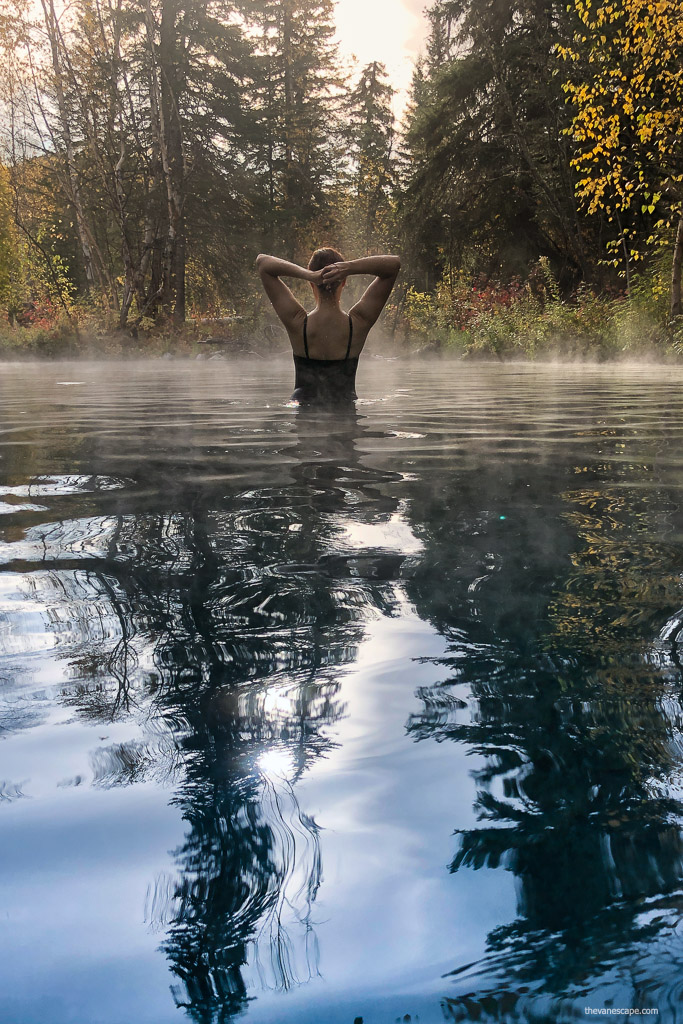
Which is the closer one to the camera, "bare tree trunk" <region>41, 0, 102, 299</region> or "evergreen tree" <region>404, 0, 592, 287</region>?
"evergreen tree" <region>404, 0, 592, 287</region>

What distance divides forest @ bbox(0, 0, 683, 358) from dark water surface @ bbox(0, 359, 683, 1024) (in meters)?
12.3

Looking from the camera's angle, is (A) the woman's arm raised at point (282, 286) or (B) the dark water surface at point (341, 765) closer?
(B) the dark water surface at point (341, 765)

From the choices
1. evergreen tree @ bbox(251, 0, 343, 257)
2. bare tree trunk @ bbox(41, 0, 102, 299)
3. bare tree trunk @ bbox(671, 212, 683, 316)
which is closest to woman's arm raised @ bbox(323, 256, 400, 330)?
bare tree trunk @ bbox(671, 212, 683, 316)

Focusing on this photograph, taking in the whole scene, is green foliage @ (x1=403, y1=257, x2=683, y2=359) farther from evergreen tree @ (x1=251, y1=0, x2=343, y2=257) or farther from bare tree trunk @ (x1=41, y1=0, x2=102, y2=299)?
bare tree trunk @ (x1=41, y1=0, x2=102, y2=299)

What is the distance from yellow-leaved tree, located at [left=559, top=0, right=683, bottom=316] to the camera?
494 inches

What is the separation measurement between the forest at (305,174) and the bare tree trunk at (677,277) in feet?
0.11

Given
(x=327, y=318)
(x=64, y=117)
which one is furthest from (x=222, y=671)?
(x=64, y=117)

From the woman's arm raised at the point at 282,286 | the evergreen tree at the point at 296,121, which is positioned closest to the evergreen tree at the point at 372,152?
the evergreen tree at the point at 296,121

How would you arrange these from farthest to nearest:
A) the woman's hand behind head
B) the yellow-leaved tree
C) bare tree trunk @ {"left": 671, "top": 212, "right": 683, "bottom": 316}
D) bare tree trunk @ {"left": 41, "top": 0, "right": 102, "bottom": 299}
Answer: bare tree trunk @ {"left": 41, "top": 0, "right": 102, "bottom": 299} → bare tree trunk @ {"left": 671, "top": 212, "right": 683, "bottom": 316} → the yellow-leaved tree → the woman's hand behind head

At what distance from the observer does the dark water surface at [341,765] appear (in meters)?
0.83

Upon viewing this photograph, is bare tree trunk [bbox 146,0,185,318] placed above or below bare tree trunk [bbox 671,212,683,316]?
above

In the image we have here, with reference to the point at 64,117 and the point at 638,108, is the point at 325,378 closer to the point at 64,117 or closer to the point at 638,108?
the point at 638,108

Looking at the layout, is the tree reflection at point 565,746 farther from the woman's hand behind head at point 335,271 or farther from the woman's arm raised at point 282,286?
the woman's arm raised at point 282,286

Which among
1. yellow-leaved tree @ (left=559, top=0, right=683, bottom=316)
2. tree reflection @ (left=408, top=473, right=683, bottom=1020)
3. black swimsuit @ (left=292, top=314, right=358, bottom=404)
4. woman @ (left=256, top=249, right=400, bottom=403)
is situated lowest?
tree reflection @ (left=408, top=473, right=683, bottom=1020)
